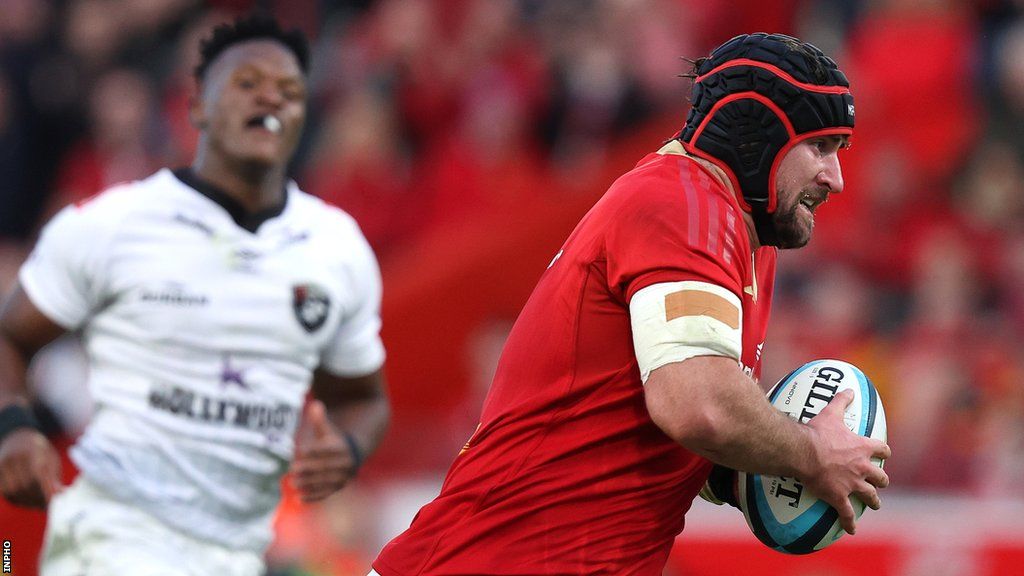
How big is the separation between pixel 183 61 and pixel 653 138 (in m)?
3.95

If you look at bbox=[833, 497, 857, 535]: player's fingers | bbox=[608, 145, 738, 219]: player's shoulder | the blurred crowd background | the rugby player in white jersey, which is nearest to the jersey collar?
the rugby player in white jersey

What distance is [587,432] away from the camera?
363 centimetres

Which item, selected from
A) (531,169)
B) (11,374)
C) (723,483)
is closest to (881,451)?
(723,483)

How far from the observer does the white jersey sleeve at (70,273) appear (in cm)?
491

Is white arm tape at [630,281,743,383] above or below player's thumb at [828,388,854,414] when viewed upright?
above

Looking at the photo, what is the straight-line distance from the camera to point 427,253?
9.98 meters

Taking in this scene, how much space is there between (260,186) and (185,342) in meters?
0.66

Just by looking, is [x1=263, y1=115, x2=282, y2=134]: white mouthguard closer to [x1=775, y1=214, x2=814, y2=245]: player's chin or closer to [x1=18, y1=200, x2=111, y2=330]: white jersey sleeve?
[x1=18, y1=200, x2=111, y2=330]: white jersey sleeve

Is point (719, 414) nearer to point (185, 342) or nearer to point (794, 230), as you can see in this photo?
point (794, 230)

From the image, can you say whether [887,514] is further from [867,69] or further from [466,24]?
[466,24]

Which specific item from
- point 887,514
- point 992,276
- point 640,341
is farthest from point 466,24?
point 640,341

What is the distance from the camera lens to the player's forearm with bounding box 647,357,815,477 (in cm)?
338

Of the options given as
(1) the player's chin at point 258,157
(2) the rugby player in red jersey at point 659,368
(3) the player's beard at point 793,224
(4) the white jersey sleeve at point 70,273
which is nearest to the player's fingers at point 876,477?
(2) the rugby player in red jersey at point 659,368

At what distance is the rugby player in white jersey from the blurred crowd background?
2423 mm
